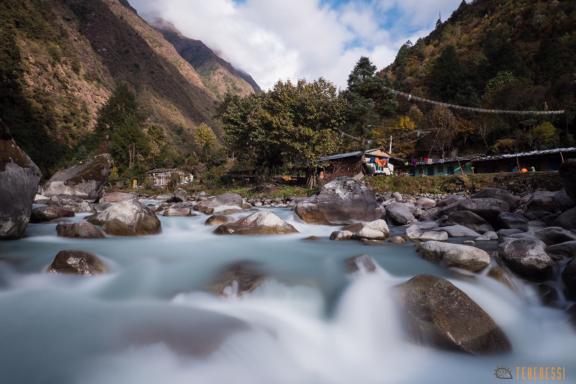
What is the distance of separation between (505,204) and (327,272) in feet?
32.0

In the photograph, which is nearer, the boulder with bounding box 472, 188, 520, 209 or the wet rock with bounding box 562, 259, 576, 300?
the wet rock with bounding box 562, 259, 576, 300

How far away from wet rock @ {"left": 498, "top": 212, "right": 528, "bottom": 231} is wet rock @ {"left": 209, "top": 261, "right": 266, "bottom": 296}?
763 cm

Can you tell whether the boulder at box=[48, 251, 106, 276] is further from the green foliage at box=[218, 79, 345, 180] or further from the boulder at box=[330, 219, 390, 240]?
the green foliage at box=[218, 79, 345, 180]

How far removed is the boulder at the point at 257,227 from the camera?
358 inches

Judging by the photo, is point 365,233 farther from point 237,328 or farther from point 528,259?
point 237,328

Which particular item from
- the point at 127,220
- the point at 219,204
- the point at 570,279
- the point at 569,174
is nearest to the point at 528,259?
the point at 570,279

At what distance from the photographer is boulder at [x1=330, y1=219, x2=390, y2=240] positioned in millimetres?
8266

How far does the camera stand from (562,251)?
213 inches

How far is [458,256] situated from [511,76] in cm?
4657

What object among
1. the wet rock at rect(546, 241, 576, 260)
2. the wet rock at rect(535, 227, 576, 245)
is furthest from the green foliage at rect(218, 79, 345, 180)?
the wet rock at rect(546, 241, 576, 260)

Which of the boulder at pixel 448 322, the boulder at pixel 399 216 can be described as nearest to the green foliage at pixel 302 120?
the boulder at pixel 399 216

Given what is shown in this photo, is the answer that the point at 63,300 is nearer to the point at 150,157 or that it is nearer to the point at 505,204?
the point at 505,204

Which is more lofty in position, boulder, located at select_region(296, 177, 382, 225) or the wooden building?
the wooden building

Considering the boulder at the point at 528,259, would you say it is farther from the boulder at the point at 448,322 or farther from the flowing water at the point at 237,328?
the boulder at the point at 448,322
